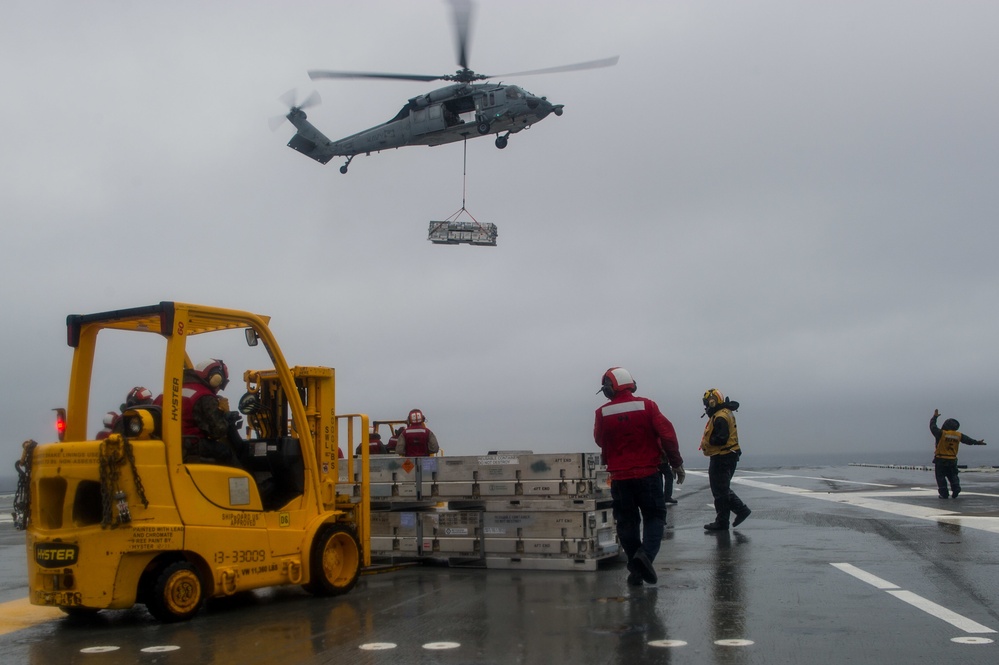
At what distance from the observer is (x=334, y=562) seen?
8.89 metres

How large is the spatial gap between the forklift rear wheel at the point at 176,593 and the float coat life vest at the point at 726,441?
7.71m

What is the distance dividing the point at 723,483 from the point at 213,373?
7.86 m

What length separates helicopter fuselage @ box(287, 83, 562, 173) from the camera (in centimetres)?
2388

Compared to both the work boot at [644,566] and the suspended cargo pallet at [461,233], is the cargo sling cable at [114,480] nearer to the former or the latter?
the work boot at [644,566]

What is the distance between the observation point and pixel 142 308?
7.83 meters

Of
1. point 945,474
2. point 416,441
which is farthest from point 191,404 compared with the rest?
point 945,474

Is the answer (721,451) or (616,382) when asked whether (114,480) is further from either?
(721,451)

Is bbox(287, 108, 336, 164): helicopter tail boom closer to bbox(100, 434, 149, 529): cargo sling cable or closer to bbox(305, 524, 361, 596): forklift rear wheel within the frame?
bbox(305, 524, 361, 596): forklift rear wheel

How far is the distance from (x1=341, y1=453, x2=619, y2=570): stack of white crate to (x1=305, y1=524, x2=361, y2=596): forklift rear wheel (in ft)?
5.42

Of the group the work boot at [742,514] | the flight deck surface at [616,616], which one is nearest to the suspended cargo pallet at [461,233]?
the work boot at [742,514]

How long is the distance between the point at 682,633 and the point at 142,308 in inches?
196

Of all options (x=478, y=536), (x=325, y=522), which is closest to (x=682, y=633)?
(x=325, y=522)

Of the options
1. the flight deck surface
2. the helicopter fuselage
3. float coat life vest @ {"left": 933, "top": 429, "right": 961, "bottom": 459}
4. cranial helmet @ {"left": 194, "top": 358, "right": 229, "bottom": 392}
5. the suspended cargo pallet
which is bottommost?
the flight deck surface

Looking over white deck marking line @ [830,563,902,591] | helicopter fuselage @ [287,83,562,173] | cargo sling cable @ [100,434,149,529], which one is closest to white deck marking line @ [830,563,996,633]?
white deck marking line @ [830,563,902,591]
